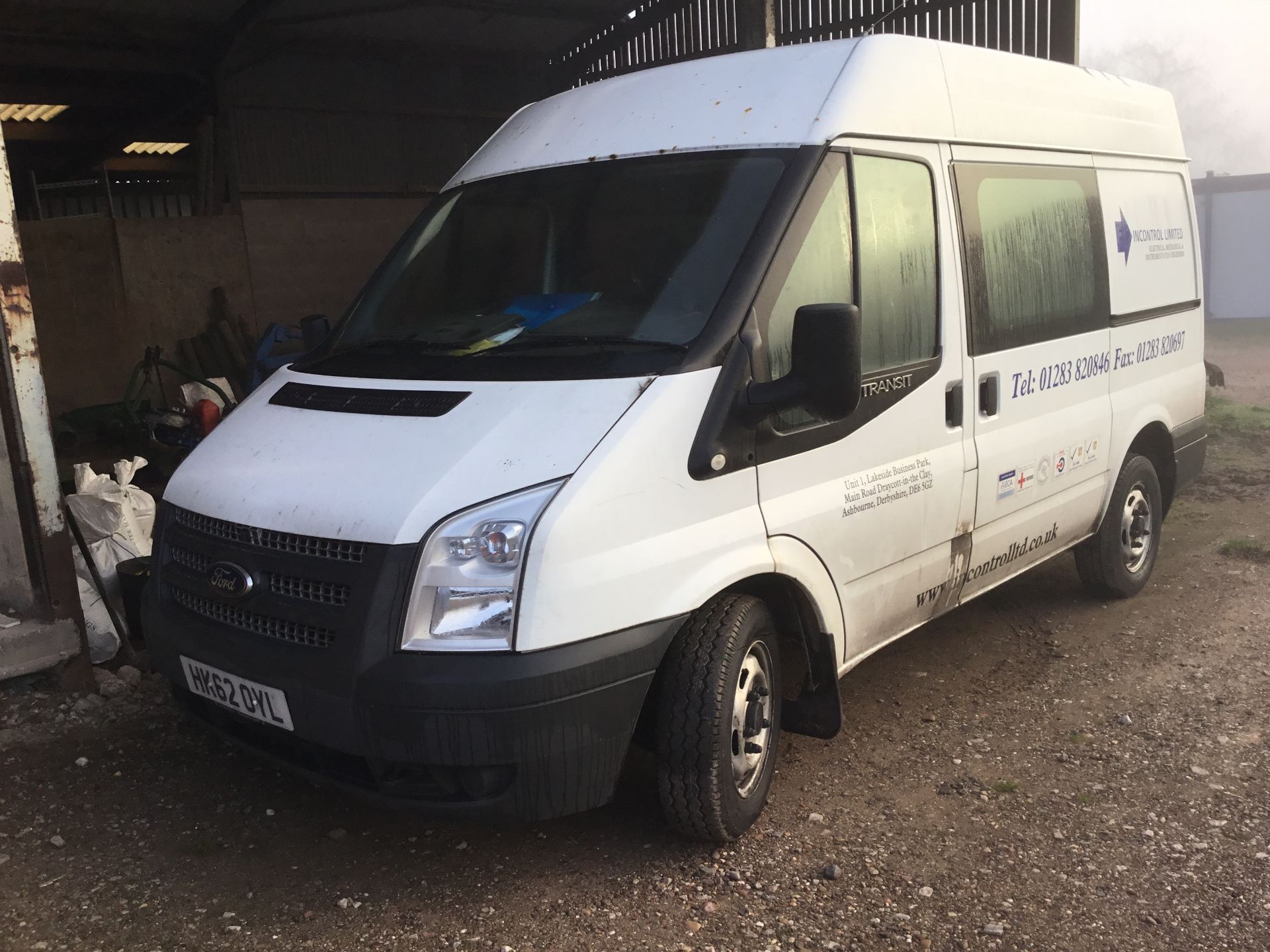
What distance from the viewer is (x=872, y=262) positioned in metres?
3.57

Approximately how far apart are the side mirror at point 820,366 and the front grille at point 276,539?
115cm

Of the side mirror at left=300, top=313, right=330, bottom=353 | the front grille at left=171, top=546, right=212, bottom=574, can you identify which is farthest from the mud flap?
the side mirror at left=300, top=313, right=330, bottom=353

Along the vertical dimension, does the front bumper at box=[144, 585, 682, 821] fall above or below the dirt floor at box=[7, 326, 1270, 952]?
above

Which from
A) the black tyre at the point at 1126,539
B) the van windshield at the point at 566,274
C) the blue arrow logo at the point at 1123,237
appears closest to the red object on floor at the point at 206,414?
the van windshield at the point at 566,274

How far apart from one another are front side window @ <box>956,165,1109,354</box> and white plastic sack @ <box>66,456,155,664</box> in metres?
3.68

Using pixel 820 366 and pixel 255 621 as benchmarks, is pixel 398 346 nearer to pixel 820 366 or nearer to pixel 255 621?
pixel 255 621

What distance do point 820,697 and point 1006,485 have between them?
1267 millimetres

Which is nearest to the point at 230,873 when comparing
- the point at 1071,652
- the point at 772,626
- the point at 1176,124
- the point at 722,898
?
the point at 722,898

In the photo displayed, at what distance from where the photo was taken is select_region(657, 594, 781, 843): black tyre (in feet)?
9.92

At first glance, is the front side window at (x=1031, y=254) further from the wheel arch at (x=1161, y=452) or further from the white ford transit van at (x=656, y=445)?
the wheel arch at (x=1161, y=452)

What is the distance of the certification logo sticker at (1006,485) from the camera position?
4164mm

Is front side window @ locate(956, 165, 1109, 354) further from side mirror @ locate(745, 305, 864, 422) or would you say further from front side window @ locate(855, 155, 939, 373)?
side mirror @ locate(745, 305, 864, 422)

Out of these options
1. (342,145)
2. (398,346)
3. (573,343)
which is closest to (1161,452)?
(573,343)

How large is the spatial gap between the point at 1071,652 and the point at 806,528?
2192mm
